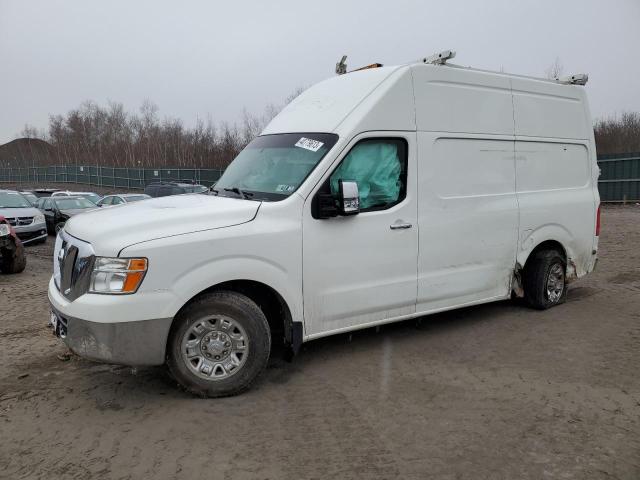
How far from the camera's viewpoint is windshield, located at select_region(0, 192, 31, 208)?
574 inches

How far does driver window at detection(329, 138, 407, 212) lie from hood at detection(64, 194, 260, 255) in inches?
36.8

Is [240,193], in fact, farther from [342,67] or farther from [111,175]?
[111,175]

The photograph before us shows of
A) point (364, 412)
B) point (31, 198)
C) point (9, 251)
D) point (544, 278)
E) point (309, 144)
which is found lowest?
point (364, 412)

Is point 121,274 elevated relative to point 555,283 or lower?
elevated

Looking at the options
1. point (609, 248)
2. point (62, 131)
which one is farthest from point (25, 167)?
point (609, 248)

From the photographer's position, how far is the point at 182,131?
68000mm

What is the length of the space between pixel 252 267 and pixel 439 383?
1.83m

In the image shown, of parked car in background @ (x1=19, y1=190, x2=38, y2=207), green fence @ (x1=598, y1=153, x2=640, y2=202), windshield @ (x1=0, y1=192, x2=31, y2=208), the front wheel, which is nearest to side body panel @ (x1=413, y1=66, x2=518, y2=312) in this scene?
the front wheel

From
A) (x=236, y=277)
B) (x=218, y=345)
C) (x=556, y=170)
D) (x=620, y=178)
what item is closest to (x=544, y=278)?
(x=556, y=170)

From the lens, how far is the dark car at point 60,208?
17516mm

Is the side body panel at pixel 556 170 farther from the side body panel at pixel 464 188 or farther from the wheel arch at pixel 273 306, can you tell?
the wheel arch at pixel 273 306

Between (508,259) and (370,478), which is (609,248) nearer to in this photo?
(508,259)

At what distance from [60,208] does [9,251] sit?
9.37 m

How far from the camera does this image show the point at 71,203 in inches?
727
